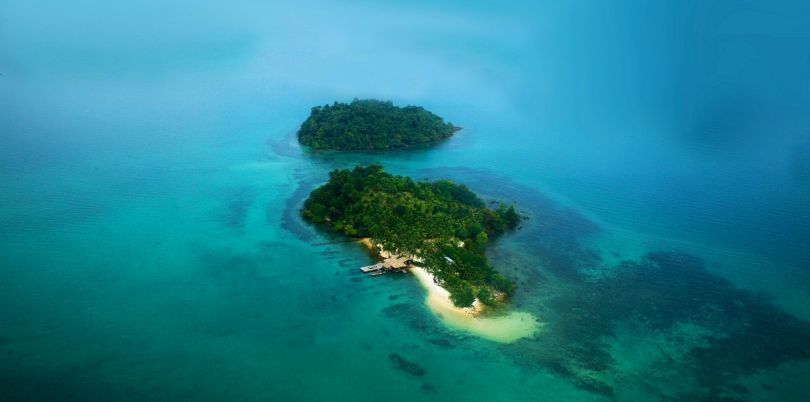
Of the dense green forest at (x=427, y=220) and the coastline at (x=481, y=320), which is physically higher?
the dense green forest at (x=427, y=220)

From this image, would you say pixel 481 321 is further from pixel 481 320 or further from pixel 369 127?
pixel 369 127

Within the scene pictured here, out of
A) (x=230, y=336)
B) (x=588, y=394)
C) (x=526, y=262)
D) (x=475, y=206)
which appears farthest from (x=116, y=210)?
(x=588, y=394)

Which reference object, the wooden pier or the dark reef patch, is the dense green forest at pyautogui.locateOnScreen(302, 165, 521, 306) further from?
the dark reef patch

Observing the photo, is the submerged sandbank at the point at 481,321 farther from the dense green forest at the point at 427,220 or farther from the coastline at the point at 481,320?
the dense green forest at the point at 427,220

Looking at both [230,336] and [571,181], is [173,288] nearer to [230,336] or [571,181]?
[230,336]

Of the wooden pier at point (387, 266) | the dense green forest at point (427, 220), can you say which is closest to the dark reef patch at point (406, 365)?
the dense green forest at point (427, 220)

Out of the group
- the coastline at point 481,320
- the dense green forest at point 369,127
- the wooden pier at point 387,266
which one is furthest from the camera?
the dense green forest at point 369,127

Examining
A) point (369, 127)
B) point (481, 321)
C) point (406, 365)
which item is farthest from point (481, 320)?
point (369, 127)
